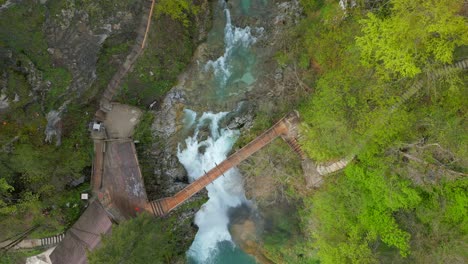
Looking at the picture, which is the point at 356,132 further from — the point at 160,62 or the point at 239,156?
the point at 160,62

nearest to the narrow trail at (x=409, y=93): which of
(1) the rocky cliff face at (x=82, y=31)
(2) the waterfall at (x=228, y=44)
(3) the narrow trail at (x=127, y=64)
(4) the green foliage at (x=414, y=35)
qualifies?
(4) the green foliage at (x=414, y=35)

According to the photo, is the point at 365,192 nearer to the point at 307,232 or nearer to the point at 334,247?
the point at 334,247

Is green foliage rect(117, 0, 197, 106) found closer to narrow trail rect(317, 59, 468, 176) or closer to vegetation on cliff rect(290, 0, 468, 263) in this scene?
vegetation on cliff rect(290, 0, 468, 263)

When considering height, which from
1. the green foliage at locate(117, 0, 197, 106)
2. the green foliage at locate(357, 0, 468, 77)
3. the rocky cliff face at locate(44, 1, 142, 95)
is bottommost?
the green foliage at locate(357, 0, 468, 77)

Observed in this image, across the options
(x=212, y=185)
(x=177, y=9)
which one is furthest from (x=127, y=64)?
(x=212, y=185)

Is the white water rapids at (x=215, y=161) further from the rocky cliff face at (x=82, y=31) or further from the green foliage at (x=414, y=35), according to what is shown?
the green foliage at (x=414, y=35)

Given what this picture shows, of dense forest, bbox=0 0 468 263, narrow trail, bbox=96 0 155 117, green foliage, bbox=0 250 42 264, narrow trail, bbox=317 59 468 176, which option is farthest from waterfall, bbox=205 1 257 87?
green foliage, bbox=0 250 42 264
